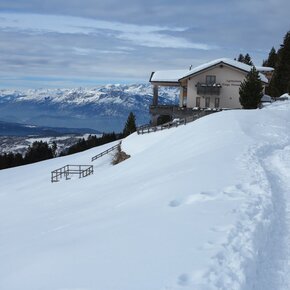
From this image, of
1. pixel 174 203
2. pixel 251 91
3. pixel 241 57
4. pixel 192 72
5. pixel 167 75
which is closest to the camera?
pixel 174 203

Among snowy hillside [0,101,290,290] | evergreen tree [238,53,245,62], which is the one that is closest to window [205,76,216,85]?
snowy hillside [0,101,290,290]

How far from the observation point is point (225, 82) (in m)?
52.9

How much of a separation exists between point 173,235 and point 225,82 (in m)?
46.3

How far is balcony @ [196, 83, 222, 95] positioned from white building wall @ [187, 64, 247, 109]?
0.68 metres

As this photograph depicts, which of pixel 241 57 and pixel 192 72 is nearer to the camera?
pixel 192 72

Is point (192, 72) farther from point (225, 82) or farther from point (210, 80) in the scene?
point (225, 82)

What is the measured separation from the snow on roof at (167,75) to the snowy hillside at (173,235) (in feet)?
119

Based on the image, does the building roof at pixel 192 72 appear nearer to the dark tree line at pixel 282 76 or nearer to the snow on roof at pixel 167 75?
the snow on roof at pixel 167 75

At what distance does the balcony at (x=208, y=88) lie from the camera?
5231 centimetres

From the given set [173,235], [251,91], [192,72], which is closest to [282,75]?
[192,72]

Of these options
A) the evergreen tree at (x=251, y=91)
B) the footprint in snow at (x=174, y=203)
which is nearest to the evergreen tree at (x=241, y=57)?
the evergreen tree at (x=251, y=91)

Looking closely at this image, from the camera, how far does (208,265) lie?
7074 mm

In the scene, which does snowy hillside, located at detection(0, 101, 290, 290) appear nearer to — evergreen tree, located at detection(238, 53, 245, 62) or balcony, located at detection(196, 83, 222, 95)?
balcony, located at detection(196, 83, 222, 95)

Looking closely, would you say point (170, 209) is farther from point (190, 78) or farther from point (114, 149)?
point (190, 78)
